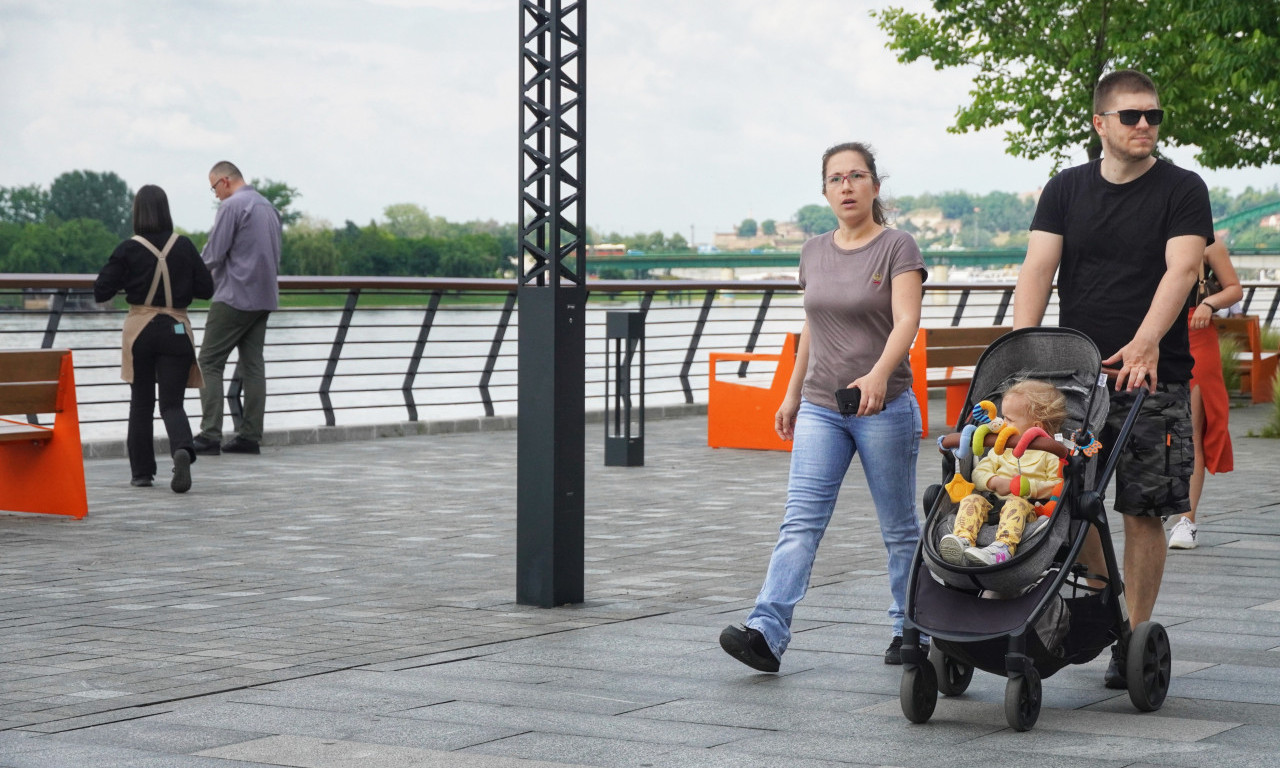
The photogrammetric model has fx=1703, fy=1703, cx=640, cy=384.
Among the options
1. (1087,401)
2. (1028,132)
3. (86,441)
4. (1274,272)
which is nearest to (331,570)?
(1087,401)

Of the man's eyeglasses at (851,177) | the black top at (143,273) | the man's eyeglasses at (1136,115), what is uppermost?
the man's eyeglasses at (1136,115)

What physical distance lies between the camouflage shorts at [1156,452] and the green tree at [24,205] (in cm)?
6032

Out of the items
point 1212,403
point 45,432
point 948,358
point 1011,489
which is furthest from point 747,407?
point 1011,489

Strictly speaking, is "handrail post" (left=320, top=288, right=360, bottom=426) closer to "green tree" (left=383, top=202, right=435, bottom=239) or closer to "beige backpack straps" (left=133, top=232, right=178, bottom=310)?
"beige backpack straps" (left=133, top=232, right=178, bottom=310)

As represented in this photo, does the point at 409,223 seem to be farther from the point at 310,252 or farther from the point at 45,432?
the point at 45,432

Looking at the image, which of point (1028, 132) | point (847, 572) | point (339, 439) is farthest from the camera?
point (1028, 132)

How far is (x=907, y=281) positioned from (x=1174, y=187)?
0.81 meters

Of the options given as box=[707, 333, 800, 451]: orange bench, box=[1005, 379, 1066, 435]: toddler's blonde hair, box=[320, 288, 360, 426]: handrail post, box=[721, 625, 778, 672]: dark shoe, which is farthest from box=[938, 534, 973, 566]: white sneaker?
box=[320, 288, 360, 426]: handrail post

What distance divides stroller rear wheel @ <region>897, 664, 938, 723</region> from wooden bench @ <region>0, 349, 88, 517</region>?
5.54 meters

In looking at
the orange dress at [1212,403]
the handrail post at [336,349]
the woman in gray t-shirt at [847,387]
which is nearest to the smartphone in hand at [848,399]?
the woman in gray t-shirt at [847,387]

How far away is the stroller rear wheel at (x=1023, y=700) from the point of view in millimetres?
4312

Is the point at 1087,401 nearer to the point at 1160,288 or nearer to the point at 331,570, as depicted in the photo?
the point at 1160,288

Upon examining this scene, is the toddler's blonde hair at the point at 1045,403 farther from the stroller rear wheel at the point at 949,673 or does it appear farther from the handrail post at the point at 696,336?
the handrail post at the point at 696,336

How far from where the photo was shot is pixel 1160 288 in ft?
15.8
